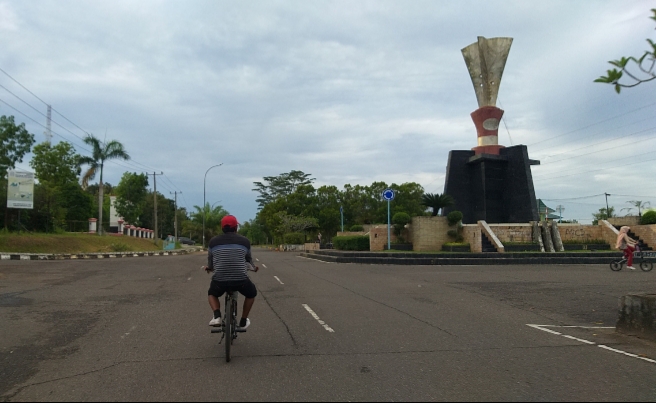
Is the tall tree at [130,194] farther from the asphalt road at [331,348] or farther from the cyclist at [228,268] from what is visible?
the cyclist at [228,268]

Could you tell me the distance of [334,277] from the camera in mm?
16141

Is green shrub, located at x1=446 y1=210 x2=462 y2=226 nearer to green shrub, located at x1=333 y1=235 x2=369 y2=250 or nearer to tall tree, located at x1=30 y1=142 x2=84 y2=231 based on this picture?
green shrub, located at x1=333 y1=235 x2=369 y2=250

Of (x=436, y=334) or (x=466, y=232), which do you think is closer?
(x=436, y=334)

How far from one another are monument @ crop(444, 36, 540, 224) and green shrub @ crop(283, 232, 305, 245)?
24.4 metres

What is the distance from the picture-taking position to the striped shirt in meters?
6.01

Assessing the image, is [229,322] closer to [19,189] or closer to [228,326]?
[228,326]

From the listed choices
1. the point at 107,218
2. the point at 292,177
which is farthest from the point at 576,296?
the point at 292,177

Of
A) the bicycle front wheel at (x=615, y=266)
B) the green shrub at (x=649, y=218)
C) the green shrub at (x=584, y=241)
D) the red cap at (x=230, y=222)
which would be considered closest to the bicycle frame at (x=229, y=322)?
the red cap at (x=230, y=222)

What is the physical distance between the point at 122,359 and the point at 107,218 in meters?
70.3

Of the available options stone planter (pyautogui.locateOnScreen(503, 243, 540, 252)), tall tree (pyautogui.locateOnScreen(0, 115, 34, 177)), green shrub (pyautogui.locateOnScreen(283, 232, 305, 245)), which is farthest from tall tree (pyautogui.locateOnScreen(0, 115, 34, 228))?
stone planter (pyautogui.locateOnScreen(503, 243, 540, 252))

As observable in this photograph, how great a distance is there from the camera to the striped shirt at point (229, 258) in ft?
19.7

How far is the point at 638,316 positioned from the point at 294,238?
162 ft

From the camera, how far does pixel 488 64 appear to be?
3312 cm

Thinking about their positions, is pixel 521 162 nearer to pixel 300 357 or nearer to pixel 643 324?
pixel 643 324
